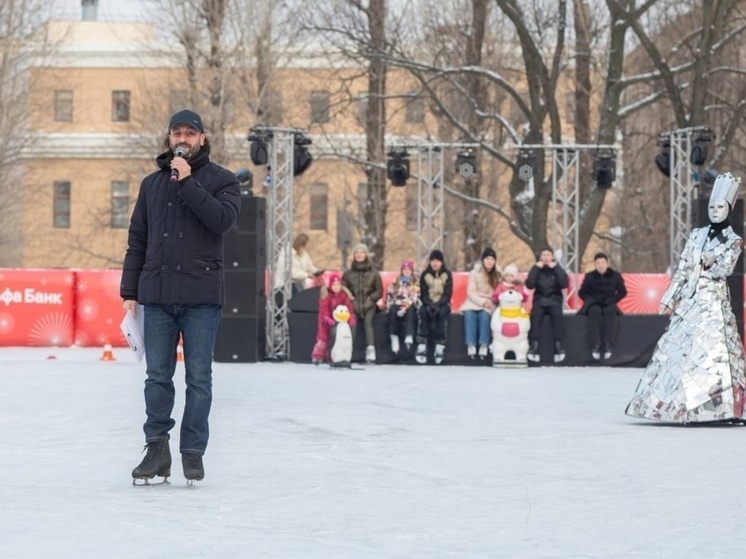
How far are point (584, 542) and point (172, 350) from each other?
8.48ft

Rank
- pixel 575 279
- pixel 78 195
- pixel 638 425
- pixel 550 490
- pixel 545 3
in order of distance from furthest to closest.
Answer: pixel 78 195, pixel 545 3, pixel 575 279, pixel 638 425, pixel 550 490

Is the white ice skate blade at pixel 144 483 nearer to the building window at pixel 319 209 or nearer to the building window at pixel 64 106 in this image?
the building window at pixel 319 209

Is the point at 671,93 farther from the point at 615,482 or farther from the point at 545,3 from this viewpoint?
the point at 615,482

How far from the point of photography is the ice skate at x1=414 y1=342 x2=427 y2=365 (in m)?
21.4

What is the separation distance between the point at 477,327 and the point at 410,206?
32.8 metres

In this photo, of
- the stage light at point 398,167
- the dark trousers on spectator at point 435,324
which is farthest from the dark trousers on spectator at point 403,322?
the stage light at point 398,167

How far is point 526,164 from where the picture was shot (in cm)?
2512

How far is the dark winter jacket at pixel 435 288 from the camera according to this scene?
21250 millimetres

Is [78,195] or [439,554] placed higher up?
[78,195]

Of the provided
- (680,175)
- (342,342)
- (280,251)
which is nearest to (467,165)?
(280,251)

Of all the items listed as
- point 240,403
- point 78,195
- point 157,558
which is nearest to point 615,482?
point 157,558

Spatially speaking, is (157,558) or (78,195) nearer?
(157,558)

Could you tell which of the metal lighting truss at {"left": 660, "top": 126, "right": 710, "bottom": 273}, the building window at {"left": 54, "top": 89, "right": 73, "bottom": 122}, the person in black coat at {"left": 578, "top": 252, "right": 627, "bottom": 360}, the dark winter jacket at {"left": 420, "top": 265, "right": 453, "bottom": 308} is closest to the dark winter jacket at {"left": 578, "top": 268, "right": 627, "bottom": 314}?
the person in black coat at {"left": 578, "top": 252, "right": 627, "bottom": 360}

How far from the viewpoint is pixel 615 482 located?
28.9 feet
